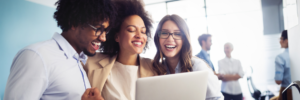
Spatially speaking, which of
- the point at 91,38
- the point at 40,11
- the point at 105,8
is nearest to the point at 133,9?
the point at 105,8

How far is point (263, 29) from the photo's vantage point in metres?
4.86

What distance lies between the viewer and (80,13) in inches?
42.9

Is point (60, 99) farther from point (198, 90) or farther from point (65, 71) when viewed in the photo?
point (198, 90)

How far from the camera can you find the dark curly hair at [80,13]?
3.50 ft

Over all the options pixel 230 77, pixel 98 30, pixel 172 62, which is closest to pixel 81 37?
pixel 98 30

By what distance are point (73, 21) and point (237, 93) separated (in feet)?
9.68

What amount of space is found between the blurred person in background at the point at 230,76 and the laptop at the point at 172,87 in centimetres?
250

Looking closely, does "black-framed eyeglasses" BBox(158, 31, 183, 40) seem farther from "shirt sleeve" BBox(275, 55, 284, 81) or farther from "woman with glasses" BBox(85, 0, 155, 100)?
"shirt sleeve" BBox(275, 55, 284, 81)

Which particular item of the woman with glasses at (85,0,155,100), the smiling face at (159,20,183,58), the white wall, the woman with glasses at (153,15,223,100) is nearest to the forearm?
the white wall

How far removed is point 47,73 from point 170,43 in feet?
2.86

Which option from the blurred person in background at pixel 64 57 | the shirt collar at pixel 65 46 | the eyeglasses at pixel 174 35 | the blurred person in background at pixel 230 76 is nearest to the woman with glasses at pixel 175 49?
the eyeglasses at pixel 174 35

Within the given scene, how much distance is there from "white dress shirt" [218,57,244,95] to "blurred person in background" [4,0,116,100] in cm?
266

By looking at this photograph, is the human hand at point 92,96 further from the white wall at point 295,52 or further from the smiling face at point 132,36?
the white wall at point 295,52

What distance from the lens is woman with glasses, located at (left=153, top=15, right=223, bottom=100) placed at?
140 cm
